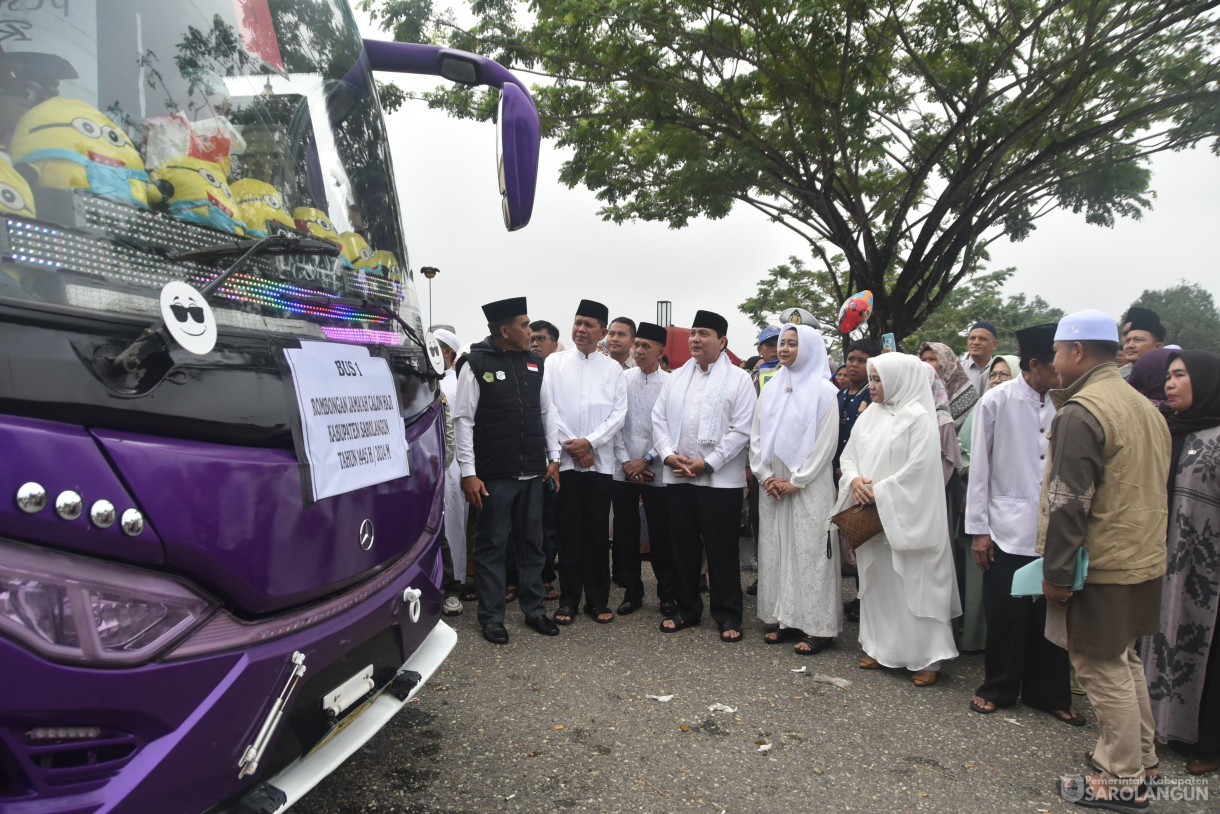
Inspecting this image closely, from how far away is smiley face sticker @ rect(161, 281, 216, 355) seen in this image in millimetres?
1787

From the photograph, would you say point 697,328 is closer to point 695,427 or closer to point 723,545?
point 695,427

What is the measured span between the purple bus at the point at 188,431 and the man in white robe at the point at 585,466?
2777 millimetres

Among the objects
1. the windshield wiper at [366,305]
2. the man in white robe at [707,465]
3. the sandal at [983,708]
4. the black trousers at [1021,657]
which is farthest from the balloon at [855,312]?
the windshield wiper at [366,305]

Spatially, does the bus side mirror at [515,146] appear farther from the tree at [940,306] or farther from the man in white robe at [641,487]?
the tree at [940,306]

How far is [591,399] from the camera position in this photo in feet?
18.5

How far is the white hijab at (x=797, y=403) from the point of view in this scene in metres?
5.07

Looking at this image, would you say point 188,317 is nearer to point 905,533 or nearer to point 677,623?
point 905,533

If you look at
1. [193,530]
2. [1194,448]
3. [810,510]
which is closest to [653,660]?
[810,510]

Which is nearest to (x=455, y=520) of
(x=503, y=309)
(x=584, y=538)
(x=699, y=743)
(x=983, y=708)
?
(x=584, y=538)

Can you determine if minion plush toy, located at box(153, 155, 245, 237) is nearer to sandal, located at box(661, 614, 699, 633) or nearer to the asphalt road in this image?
the asphalt road

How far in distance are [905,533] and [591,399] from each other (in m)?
2.36

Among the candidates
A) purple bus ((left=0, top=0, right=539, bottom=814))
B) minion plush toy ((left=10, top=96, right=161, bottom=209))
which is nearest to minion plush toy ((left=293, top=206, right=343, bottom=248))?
purple bus ((left=0, top=0, right=539, bottom=814))

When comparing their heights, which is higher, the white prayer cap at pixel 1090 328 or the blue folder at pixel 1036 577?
the white prayer cap at pixel 1090 328

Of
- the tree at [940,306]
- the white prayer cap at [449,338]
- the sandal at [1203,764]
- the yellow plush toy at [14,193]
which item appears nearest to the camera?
the yellow plush toy at [14,193]
